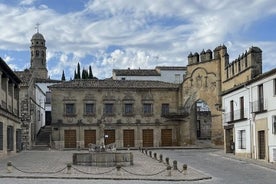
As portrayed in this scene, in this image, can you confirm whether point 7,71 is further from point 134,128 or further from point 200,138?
point 200,138

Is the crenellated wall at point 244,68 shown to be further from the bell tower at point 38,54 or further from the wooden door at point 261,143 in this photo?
the bell tower at point 38,54

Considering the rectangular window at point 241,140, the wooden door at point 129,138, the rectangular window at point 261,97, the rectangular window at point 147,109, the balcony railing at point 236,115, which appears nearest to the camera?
the rectangular window at point 261,97

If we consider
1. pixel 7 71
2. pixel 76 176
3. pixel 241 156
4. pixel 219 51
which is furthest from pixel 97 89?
pixel 76 176

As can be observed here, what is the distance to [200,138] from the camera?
206 ft

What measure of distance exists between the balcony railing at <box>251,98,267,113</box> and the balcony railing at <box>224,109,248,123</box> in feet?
6.84

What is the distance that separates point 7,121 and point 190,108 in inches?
1026

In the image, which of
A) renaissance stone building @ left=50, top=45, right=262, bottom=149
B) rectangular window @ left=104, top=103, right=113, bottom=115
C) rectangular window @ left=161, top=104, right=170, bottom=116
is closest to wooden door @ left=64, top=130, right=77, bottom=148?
renaissance stone building @ left=50, top=45, right=262, bottom=149

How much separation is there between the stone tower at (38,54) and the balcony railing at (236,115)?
5753 cm

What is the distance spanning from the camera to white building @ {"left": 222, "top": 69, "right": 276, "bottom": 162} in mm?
29594

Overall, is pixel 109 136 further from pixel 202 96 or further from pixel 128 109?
pixel 202 96

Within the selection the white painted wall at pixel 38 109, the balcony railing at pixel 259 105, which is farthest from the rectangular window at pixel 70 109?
the balcony railing at pixel 259 105

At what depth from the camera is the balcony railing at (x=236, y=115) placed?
34.8 m

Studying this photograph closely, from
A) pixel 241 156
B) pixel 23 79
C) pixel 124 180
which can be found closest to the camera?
pixel 124 180

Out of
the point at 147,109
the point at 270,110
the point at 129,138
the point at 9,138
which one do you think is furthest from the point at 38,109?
the point at 270,110
